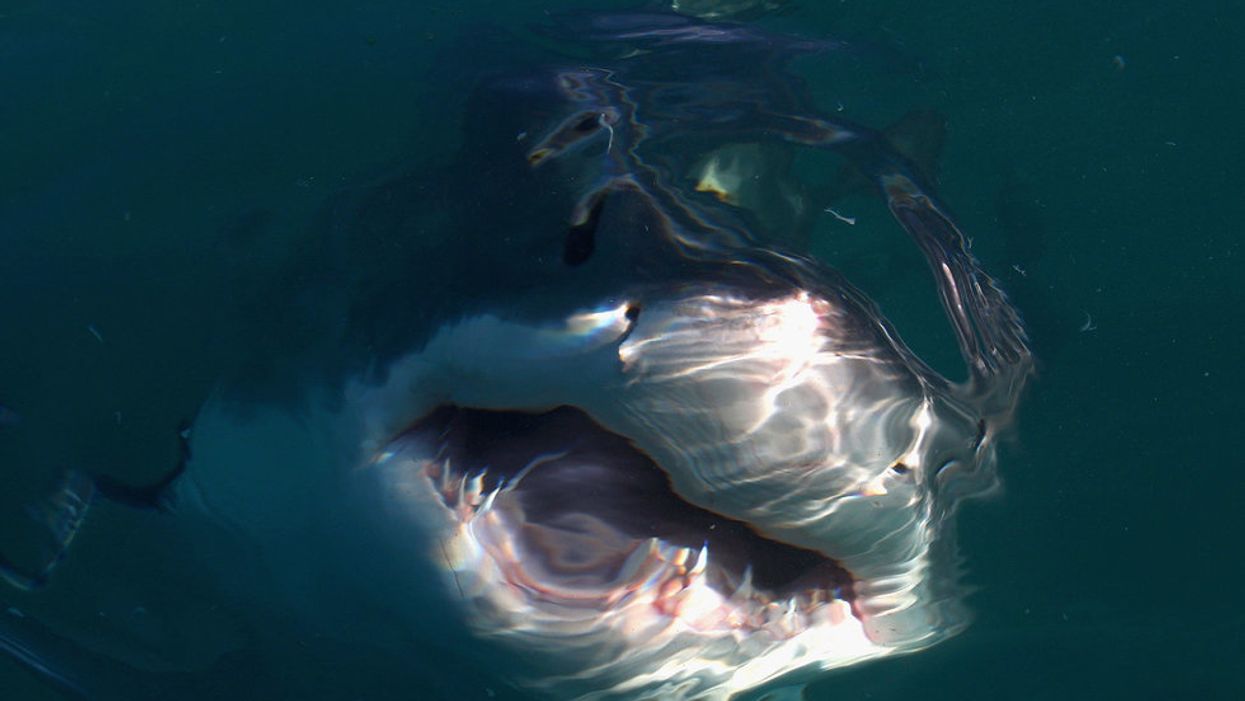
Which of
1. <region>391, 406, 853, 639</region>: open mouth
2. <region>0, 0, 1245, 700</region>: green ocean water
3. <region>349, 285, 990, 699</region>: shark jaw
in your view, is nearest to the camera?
<region>349, 285, 990, 699</region>: shark jaw

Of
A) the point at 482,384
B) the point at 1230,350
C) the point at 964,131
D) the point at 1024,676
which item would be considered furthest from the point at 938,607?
the point at 482,384

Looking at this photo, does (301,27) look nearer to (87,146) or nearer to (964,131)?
(87,146)

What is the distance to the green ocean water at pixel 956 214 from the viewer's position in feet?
5.88

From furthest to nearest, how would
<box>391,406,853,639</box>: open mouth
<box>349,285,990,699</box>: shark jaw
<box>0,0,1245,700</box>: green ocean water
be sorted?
<box>0,0,1245,700</box>: green ocean water → <box>391,406,853,639</box>: open mouth → <box>349,285,990,699</box>: shark jaw

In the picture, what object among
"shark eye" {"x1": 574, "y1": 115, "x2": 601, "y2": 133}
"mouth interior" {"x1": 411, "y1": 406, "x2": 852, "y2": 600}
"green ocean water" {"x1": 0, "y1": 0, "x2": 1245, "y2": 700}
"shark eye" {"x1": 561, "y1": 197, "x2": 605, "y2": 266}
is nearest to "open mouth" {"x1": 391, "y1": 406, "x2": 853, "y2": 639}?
"mouth interior" {"x1": 411, "y1": 406, "x2": 852, "y2": 600}

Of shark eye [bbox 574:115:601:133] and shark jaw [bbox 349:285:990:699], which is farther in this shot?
shark eye [bbox 574:115:601:133]

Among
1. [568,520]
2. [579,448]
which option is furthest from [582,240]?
[568,520]

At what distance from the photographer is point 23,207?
194 cm

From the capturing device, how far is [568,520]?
5.55 feet

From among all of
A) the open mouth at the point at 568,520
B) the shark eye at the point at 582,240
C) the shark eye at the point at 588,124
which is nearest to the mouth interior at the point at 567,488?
the open mouth at the point at 568,520

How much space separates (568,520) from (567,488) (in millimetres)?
53

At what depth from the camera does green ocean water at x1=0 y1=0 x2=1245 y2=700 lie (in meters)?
1.79

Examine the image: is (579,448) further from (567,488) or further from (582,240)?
(582,240)

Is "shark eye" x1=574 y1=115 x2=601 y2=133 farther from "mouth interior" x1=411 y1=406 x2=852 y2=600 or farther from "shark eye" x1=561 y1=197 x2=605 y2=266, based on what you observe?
"mouth interior" x1=411 y1=406 x2=852 y2=600
